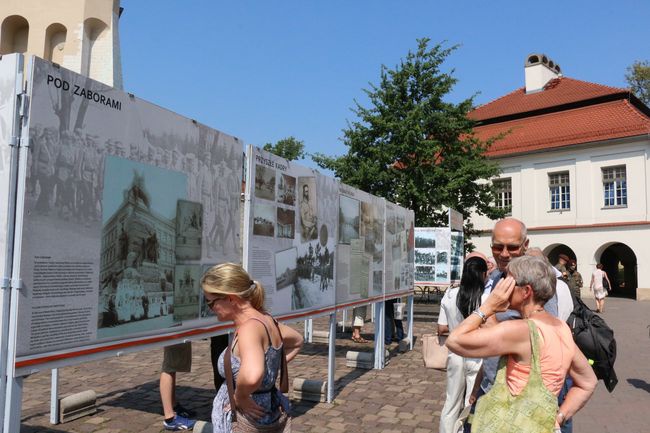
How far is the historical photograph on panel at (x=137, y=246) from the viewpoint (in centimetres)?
355

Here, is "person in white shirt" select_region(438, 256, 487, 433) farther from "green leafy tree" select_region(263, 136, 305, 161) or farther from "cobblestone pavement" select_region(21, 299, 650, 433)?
"green leafy tree" select_region(263, 136, 305, 161)

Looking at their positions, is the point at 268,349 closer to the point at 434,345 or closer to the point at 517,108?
the point at 434,345

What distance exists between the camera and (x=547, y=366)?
97.3 inches

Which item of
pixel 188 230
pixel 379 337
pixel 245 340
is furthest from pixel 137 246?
pixel 379 337

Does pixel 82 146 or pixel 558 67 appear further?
pixel 558 67

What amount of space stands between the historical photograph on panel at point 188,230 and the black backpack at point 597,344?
271 cm

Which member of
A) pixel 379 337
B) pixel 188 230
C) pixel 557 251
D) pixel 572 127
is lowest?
pixel 379 337

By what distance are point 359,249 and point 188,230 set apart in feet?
13.4

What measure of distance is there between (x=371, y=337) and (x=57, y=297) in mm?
9843

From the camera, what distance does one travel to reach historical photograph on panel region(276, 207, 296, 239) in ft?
18.8

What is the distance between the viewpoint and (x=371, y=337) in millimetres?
12438

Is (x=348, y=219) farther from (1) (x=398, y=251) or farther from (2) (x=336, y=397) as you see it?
(1) (x=398, y=251)

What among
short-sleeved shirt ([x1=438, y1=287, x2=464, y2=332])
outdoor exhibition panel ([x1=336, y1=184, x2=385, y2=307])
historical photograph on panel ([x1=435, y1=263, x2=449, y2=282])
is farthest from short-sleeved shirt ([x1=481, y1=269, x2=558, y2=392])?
historical photograph on panel ([x1=435, y1=263, x2=449, y2=282])

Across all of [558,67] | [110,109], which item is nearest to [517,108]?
[558,67]
